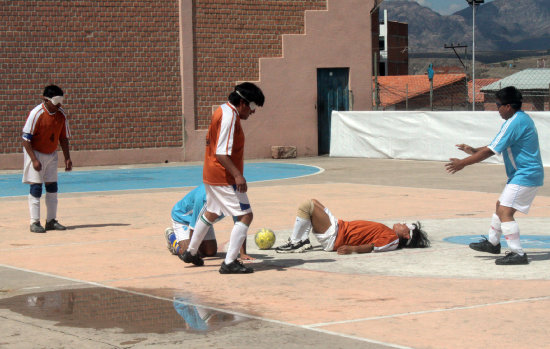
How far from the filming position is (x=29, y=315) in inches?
304

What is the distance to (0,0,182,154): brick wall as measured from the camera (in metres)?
26.4

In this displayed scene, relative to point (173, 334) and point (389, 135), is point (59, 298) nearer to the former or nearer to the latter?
point (173, 334)

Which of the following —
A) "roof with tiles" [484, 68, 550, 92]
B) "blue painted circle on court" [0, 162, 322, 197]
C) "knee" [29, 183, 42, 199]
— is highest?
"roof with tiles" [484, 68, 550, 92]

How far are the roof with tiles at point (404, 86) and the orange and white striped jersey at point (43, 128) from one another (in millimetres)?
62708

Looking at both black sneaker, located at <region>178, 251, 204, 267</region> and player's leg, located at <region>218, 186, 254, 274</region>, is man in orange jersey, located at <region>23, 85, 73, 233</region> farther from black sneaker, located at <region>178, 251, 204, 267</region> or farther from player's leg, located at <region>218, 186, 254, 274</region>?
player's leg, located at <region>218, 186, 254, 274</region>

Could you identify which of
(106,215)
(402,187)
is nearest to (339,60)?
(402,187)

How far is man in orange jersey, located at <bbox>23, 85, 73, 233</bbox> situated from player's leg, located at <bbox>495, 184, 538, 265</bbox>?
6.48m

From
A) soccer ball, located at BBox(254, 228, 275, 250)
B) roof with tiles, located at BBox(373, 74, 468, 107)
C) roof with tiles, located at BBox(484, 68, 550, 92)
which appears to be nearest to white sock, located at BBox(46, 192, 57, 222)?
soccer ball, located at BBox(254, 228, 275, 250)

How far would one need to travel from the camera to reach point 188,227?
34.9 ft

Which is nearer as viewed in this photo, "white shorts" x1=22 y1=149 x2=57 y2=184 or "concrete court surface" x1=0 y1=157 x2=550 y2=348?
"concrete court surface" x1=0 y1=157 x2=550 y2=348

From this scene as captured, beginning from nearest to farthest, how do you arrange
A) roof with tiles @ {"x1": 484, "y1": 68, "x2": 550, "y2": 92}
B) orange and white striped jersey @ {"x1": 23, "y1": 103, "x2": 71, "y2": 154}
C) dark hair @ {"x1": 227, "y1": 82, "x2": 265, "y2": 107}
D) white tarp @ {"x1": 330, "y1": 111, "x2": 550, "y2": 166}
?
dark hair @ {"x1": 227, "y1": 82, "x2": 265, "y2": 107}
orange and white striped jersey @ {"x1": 23, "y1": 103, "x2": 71, "y2": 154}
white tarp @ {"x1": 330, "y1": 111, "x2": 550, "y2": 166}
roof with tiles @ {"x1": 484, "y1": 68, "x2": 550, "y2": 92}

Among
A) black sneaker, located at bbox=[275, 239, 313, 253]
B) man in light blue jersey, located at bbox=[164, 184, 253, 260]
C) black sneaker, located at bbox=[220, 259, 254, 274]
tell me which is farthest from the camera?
black sneaker, located at bbox=[275, 239, 313, 253]

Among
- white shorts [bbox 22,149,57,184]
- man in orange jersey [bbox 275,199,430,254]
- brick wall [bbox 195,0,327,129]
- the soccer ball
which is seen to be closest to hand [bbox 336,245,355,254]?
man in orange jersey [bbox 275,199,430,254]

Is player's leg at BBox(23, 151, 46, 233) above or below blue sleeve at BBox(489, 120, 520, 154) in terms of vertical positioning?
below
